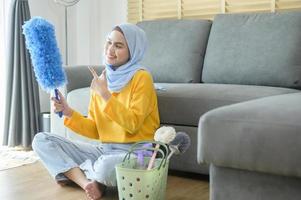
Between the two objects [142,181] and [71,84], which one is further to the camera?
[71,84]

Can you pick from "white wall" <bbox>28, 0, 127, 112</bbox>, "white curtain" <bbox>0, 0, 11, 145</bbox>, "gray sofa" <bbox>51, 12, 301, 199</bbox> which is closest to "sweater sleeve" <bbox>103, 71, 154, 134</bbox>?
"gray sofa" <bbox>51, 12, 301, 199</bbox>

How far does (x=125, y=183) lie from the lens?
1.84m

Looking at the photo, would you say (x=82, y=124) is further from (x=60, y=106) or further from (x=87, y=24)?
(x=87, y=24)

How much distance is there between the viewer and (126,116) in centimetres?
203

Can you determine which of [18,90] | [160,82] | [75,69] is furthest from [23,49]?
[160,82]

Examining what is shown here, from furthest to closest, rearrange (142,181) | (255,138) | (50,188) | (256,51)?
1. (256,51)
2. (50,188)
3. (142,181)
4. (255,138)

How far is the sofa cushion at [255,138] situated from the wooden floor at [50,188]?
58 cm

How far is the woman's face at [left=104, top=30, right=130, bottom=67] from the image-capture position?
2219 mm

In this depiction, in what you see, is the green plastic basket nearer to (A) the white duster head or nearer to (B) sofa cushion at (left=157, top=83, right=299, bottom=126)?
(A) the white duster head

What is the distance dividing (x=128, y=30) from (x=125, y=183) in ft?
2.55

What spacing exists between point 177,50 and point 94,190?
4.33 feet

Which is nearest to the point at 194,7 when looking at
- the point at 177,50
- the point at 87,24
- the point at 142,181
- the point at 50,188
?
the point at 177,50

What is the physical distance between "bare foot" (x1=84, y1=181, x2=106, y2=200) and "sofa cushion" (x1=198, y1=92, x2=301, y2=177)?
25.4 inches

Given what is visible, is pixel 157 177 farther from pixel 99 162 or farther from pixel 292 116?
pixel 292 116
